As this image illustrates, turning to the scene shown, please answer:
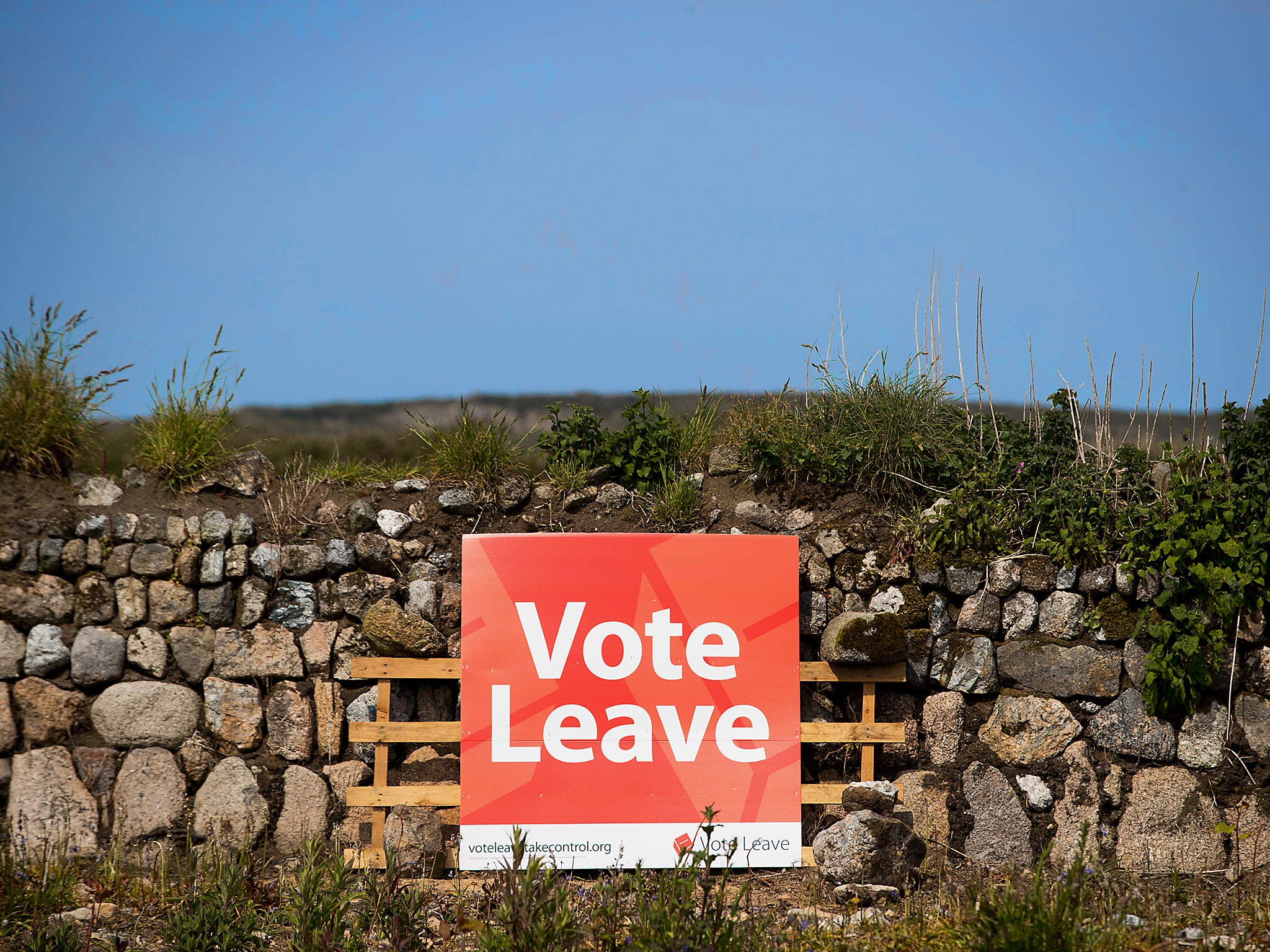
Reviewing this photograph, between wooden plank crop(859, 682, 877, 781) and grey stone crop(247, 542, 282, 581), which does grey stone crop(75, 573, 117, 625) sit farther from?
wooden plank crop(859, 682, 877, 781)

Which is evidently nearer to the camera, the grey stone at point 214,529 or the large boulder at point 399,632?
the large boulder at point 399,632

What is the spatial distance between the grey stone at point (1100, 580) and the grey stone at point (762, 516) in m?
1.94

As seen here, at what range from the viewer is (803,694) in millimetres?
5992

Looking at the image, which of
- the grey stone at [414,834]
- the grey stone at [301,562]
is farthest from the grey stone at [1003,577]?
the grey stone at [301,562]

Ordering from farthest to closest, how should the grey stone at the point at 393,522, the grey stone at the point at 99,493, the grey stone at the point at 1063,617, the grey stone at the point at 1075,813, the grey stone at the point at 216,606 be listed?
the grey stone at the point at 99,493 < the grey stone at the point at 393,522 < the grey stone at the point at 216,606 < the grey stone at the point at 1063,617 < the grey stone at the point at 1075,813

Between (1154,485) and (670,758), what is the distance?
3640 millimetres

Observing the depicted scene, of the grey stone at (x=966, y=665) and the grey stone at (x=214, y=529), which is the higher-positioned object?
the grey stone at (x=214, y=529)

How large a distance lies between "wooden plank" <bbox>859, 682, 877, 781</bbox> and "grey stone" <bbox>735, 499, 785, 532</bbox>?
49.2 inches

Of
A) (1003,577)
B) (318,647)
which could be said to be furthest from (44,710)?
(1003,577)

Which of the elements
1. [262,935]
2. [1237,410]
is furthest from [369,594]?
[1237,410]

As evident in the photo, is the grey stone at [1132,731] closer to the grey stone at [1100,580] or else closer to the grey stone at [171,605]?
the grey stone at [1100,580]

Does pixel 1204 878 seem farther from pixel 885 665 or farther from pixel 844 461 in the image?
pixel 844 461

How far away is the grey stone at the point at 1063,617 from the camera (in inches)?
234

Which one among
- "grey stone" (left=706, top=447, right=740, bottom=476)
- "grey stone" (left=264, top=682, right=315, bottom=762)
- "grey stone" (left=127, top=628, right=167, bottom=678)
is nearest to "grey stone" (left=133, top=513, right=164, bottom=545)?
"grey stone" (left=127, top=628, right=167, bottom=678)
